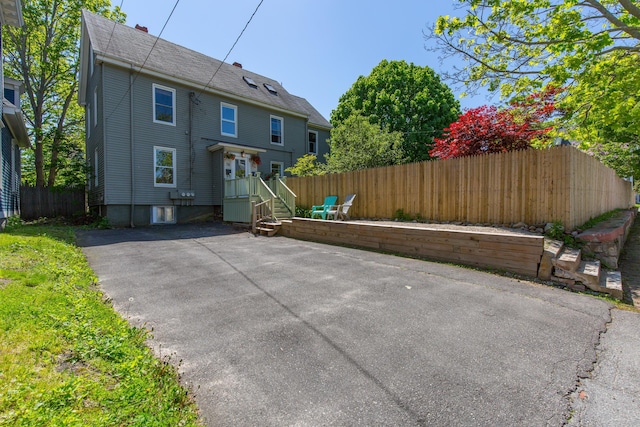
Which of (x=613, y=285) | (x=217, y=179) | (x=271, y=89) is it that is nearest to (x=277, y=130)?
(x=271, y=89)

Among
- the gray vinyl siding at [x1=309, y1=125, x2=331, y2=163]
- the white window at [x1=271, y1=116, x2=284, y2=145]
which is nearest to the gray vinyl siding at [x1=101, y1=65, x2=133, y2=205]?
the white window at [x1=271, y1=116, x2=284, y2=145]

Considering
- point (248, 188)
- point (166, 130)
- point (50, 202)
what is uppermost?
point (166, 130)

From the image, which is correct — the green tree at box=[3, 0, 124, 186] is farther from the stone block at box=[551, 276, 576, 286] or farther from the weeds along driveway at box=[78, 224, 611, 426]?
the stone block at box=[551, 276, 576, 286]

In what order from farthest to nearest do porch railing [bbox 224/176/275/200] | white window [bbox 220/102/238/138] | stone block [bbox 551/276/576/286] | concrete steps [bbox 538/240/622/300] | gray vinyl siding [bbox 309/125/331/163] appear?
gray vinyl siding [bbox 309/125/331/163]
white window [bbox 220/102/238/138]
porch railing [bbox 224/176/275/200]
stone block [bbox 551/276/576/286]
concrete steps [bbox 538/240/622/300]

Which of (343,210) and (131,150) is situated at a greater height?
(131,150)

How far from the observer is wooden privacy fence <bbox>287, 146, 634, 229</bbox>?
19.1 feet

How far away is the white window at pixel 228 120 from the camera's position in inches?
606

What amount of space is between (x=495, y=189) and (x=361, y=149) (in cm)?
769

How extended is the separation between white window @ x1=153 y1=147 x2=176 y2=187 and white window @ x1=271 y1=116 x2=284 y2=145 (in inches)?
223

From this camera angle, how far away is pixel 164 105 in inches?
533

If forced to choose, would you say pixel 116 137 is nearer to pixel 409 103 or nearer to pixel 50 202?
pixel 50 202

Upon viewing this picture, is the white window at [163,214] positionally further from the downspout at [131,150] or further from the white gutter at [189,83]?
the white gutter at [189,83]

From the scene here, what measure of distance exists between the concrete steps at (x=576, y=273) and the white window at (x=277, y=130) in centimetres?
1488

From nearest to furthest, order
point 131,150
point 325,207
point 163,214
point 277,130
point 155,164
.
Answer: point 325,207 < point 131,150 < point 155,164 < point 163,214 < point 277,130
